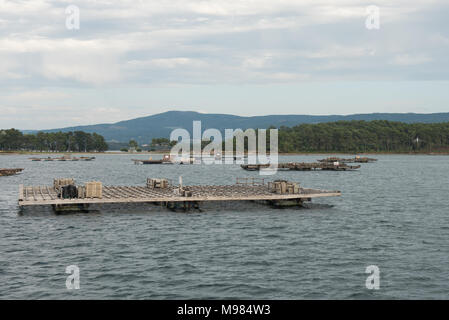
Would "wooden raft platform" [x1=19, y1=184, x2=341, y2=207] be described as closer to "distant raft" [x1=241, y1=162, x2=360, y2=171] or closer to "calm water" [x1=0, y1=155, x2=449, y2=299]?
"calm water" [x1=0, y1=155, x2=449, y2=299]

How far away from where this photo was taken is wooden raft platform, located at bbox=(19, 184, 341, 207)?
4538cm

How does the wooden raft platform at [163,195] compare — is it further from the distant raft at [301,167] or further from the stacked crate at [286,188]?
the distant raft at [301,167]

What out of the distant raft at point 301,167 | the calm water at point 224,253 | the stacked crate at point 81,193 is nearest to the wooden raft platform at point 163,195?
the stacked crate at point 81,193

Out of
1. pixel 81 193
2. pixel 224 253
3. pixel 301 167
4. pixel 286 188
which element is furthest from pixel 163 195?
pixel 301 167

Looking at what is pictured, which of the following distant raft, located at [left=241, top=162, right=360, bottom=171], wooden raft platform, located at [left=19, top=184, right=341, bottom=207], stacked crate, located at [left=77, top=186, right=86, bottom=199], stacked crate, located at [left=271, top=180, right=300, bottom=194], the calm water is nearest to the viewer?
the calm water

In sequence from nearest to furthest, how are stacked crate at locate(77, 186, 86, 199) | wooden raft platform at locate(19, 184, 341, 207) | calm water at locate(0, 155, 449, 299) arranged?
1. calm water at locate(0, 155, 449, 299)
2. wooden raft platform at locate(19, 184, 341, 207)
3. stacked crate at locate(77, 186, 86, 199)

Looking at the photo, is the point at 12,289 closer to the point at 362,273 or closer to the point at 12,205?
the point at 362,273

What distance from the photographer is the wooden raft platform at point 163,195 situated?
4538cm

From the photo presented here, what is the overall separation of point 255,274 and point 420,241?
50.6ft

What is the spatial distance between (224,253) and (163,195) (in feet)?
64.5

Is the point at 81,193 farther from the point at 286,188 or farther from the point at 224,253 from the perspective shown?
the point at 286,188

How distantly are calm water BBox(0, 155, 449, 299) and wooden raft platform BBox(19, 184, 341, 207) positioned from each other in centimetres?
148

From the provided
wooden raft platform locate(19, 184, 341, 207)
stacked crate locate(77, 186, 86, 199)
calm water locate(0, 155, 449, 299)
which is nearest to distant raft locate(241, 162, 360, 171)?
wooden raft platform locate(19, 184, 341, 207)
